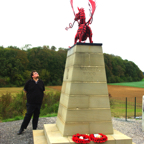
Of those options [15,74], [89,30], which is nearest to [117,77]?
[15,74]

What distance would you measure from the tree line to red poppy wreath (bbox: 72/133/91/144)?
18518 millimetres

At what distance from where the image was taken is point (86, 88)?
4.25 meters

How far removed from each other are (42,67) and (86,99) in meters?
23.4

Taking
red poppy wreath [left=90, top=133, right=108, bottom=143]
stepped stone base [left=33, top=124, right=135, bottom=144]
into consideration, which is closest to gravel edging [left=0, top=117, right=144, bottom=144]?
stepped stone base [left=33, top=124, right=135, bottom=144]

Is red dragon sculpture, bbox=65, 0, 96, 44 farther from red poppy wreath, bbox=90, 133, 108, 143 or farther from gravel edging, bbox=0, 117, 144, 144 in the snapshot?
gravel edging, bbox=0, 117, 144, 144

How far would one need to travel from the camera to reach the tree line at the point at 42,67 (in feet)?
76.6

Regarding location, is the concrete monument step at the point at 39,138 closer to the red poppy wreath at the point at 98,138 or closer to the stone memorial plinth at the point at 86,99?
the stone memorial plinth at the point at 86,99

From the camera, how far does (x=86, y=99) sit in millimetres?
4227

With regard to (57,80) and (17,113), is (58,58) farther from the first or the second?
(17,113)

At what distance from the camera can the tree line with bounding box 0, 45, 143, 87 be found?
76.6 ft

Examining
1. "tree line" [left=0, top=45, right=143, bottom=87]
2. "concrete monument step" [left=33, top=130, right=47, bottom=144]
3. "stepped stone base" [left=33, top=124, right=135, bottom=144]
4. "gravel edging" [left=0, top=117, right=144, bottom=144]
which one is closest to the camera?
"stepped stone base" [left=33, top=124, right=135, bottom=144]

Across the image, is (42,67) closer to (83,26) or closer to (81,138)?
(83,26)

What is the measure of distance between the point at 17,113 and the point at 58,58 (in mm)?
18456

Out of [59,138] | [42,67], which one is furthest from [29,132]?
[42,67]
